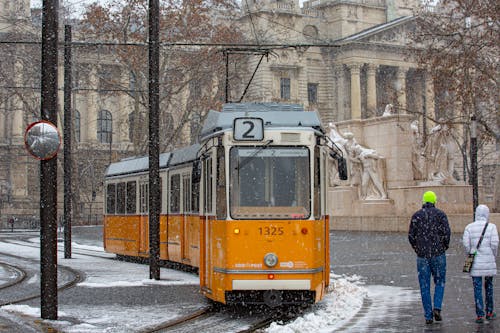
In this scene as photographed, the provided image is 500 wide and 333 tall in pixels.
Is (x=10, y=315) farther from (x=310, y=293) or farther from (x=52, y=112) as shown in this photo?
(x=310, y=293)

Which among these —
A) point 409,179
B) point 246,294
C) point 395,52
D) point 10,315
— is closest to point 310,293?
point 246,294

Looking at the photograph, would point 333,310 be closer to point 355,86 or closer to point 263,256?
point 263,256

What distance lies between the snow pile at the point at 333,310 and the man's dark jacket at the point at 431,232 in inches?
54.7

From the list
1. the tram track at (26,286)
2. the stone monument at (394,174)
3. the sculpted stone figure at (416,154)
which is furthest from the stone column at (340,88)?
the tram track at (26,286)

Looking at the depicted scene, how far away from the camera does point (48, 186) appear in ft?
43.4

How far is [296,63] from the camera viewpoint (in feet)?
343

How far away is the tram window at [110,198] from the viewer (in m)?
28.1

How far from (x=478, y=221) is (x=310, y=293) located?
2533 mm

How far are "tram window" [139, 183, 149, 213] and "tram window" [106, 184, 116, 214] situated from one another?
271cm

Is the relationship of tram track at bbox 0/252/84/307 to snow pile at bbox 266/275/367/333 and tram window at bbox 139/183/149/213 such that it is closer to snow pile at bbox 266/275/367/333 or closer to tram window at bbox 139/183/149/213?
tram window at bbox 139/183/149/213

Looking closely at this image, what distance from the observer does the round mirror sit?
13.0m

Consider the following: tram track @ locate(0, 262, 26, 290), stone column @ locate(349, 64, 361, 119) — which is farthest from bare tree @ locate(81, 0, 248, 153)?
stone column @ locate(349, 64, 361, 119)

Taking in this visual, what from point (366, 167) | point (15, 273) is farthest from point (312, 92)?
point (15, 273)

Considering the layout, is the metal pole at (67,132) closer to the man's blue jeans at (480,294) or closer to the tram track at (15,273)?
the tram track at (15,273)
